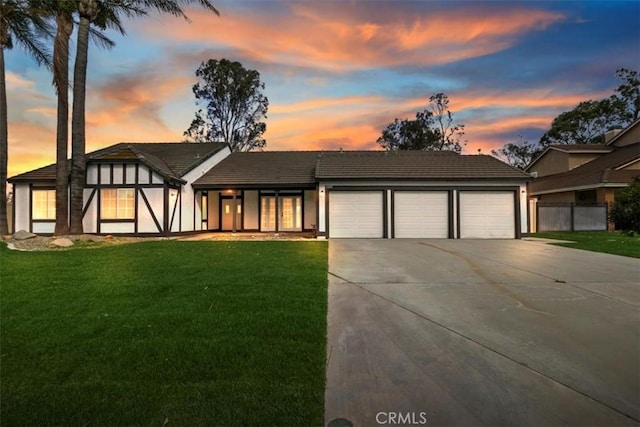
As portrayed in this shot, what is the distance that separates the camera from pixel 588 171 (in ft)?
79.7

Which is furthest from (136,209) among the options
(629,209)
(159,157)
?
(629,209)

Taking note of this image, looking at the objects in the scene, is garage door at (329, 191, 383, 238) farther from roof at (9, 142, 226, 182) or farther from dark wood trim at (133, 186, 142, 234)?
dark wood trim at (133, 186, 142, 234)

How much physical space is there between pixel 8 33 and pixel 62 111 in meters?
4.79

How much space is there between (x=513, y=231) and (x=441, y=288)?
38.8 ft

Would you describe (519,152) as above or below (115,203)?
above

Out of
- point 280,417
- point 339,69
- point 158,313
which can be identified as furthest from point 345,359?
point 339,69

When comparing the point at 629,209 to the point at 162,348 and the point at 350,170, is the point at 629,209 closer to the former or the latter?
the point at 162,348

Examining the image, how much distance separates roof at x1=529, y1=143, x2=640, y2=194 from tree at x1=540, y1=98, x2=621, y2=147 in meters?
12.7

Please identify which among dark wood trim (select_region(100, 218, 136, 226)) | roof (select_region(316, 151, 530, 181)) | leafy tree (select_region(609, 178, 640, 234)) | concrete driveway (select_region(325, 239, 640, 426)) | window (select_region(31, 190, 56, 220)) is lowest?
concrete driveway (select_region(325, 239, 640, 426))

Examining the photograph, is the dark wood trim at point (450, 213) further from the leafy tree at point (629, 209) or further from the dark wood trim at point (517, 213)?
the leafy tree at point (629, 209)

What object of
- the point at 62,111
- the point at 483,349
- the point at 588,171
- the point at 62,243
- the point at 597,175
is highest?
the point at 62,111

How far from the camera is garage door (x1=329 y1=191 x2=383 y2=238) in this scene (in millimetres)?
16484

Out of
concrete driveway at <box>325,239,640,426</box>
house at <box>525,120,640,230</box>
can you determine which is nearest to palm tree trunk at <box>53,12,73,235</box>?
concrete driveway at <box>325,239,640,426</box>

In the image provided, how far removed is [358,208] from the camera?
1662cm
